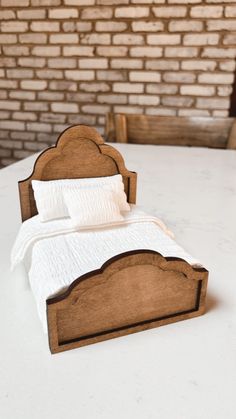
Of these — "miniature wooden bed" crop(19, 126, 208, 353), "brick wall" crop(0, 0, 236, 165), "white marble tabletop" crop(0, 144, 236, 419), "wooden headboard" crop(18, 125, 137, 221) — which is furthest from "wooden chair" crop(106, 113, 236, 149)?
"miniature wooden bed" crop(19, 126, 208, 353)

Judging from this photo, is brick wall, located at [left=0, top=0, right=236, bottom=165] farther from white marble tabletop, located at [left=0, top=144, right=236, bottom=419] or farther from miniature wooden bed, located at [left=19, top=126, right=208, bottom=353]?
miniature wooden bed, located at [left=19, top=126, right=208, bottom=353]

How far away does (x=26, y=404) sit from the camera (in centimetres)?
47

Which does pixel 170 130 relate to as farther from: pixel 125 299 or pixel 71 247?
pixel 125 299

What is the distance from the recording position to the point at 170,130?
2.06 metres

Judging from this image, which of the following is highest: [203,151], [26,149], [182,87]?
[182,87]

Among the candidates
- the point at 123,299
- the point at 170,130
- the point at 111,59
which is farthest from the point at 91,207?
the point at 111,59

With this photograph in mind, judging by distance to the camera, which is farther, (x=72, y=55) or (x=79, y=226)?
(x=72, y=55)

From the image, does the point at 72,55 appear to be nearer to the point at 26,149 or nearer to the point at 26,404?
Result: the point at 26,149

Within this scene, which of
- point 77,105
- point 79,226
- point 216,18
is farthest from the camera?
point 77,105

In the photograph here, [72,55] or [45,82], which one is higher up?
[72,55]

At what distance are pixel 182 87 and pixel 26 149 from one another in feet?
4.26

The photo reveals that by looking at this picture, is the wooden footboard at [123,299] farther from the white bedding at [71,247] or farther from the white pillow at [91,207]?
the white pillow at [91,207]

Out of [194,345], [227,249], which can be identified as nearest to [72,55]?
[227,249]

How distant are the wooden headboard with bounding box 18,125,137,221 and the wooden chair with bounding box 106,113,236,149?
1200 millimetres
